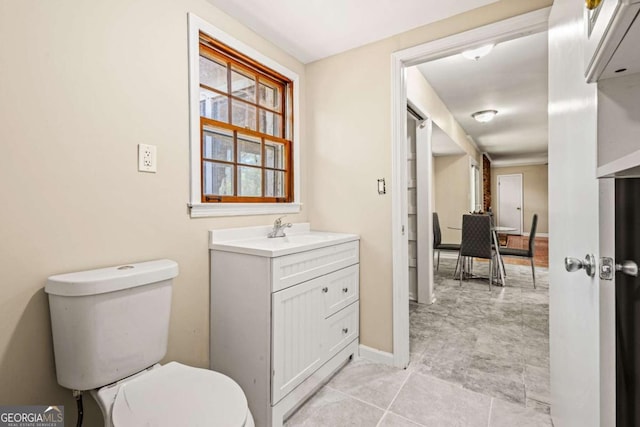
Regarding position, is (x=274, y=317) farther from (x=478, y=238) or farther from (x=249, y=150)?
(x=478, y=238)

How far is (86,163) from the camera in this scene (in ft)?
4.07

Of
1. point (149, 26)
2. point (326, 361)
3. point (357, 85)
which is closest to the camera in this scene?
point (149, 26)

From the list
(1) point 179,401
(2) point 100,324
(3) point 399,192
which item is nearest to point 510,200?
(3) point 399,192

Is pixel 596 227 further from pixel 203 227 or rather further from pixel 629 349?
pixel 203 227

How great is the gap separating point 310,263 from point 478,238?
117 inches

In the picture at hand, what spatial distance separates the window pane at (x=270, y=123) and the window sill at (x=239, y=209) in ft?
1.78

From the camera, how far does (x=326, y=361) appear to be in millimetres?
1823

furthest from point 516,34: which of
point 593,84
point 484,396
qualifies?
point 484,396

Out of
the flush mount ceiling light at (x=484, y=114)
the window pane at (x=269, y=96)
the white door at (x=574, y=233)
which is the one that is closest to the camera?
the white door at (x=574, y=233)

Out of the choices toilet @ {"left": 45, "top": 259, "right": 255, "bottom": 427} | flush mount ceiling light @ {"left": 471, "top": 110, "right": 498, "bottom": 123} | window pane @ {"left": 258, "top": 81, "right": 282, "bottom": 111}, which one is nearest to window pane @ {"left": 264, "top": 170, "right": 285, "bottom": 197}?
window pane @ {"left": 258, "top": 81, "right": 282, "bottom": 111}

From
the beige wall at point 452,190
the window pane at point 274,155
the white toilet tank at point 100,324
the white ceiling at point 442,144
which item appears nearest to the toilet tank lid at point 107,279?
the white toilet tank at point 100,324

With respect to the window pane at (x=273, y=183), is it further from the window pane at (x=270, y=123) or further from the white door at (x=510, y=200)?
the white door at (x=510, y=200)

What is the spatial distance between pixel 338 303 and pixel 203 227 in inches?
37.6

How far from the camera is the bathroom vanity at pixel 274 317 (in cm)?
145
